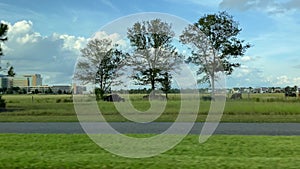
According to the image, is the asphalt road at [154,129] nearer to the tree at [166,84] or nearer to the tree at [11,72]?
the tree at [166,84]

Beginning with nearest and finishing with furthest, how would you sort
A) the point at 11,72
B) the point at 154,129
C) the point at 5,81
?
the point at 154,129, the point at 11,72, the point at 5,81

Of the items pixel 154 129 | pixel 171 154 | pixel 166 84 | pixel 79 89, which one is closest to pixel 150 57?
pixel 166 84

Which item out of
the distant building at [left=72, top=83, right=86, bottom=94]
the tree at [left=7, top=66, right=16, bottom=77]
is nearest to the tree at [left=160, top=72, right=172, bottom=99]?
the distant building at [left=72, top=83, right=86, bottom=94]

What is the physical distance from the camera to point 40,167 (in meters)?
7.62

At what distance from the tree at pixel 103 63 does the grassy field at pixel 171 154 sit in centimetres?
996

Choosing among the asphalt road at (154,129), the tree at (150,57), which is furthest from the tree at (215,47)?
the asphalt road at (154,129)

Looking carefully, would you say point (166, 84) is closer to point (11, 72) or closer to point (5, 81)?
point (11, 72)

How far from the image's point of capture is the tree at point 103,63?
892 inches

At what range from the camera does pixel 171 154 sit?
900cm

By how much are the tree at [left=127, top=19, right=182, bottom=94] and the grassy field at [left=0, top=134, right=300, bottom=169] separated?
1444 cm

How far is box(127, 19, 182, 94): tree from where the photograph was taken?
2661 cm

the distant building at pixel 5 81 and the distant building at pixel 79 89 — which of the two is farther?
the distant building at pixel 5 81

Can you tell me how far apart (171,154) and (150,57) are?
19427mm

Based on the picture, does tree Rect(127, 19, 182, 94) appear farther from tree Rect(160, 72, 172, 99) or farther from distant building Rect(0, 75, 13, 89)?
distant building Rect(0, 75, 13, 89)
